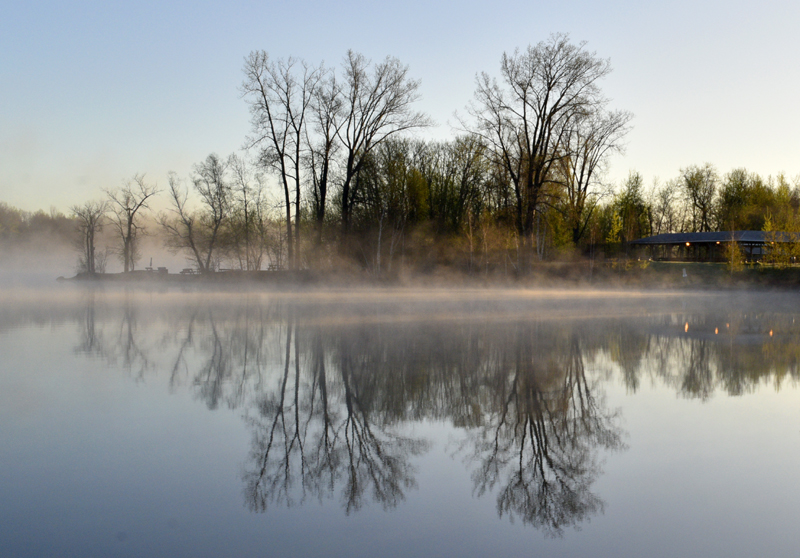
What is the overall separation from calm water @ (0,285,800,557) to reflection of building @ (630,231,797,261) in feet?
141

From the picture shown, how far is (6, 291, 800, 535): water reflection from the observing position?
17.0 feet

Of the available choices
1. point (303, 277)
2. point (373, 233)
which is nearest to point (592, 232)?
point (373, 233)

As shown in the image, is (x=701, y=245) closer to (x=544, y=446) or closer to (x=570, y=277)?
(x=570, y=277)

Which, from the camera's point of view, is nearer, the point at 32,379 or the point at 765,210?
the point at 32,379

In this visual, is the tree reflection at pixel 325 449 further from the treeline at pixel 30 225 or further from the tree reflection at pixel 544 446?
the treeline at pixel 30 225

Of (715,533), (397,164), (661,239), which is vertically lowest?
(715,533)

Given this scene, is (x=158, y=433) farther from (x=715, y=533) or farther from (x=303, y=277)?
(x=303, y=277)

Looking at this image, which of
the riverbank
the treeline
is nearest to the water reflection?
the riverbank

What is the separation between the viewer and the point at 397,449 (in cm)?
592

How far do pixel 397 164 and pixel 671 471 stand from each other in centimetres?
3812

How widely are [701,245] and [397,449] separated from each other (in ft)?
183

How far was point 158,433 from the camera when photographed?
6301mm

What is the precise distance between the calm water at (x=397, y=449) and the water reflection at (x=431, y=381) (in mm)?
42

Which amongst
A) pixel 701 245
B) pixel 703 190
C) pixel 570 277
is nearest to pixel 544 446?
pixel 570 277
